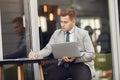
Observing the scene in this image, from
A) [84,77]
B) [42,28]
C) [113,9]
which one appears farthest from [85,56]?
[113,9]

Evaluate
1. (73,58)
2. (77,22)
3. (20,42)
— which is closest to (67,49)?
(73,58)

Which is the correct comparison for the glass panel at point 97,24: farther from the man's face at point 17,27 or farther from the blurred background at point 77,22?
the man's face at point 17,27

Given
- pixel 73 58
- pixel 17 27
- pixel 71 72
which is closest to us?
pixel 73 58

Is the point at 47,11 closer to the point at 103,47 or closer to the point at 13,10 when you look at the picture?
the point at 13,10

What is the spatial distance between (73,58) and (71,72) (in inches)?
10.5

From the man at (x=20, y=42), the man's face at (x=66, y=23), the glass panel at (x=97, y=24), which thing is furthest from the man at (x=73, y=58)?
the glass panel at (x=97, y=24)

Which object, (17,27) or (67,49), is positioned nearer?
(67,49)

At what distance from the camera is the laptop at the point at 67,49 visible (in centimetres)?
467

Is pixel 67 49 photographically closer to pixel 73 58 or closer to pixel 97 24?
pixel 73 58

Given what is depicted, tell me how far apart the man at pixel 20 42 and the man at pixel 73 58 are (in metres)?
0.52

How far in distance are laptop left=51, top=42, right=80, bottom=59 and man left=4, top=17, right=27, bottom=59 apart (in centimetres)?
86

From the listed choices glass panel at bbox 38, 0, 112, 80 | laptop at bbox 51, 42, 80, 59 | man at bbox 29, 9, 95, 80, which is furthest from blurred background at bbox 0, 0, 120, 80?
laptop at bbox 51, 42, 80, 59

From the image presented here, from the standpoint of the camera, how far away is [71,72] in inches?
197

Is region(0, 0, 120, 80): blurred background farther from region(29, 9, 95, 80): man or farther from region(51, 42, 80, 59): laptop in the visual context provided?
region(51, 42, 80, 59): laptop
